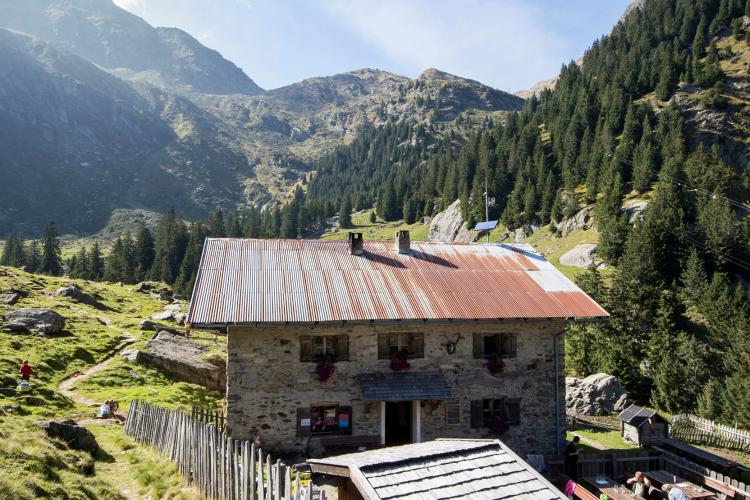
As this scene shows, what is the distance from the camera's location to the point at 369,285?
21.5m

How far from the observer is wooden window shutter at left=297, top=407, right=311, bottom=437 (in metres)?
18.9

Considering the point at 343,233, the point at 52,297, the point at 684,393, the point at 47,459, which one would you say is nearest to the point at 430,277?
the point at 47,459

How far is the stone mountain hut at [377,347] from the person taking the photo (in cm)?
1881

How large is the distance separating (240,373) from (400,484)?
38.4 feet

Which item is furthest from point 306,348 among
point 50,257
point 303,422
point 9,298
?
point 50,257

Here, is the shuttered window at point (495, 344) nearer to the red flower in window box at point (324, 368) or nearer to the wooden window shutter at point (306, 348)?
the red flower in window box at point (324, 368)

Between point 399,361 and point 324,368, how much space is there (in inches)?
124

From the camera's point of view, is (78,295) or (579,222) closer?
(78,295)

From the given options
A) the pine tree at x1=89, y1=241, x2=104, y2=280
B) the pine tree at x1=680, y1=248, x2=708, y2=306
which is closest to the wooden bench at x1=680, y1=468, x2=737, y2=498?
the pine tree at x1=680, y1=248, x2=708, y2=306

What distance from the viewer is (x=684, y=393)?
1614 inches

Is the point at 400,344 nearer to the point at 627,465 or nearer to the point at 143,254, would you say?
the point at 627,465

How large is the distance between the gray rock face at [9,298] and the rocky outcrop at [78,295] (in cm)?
822

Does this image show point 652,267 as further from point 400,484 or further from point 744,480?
point 400,484

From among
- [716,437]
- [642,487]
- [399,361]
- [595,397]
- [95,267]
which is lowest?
[716,437]
